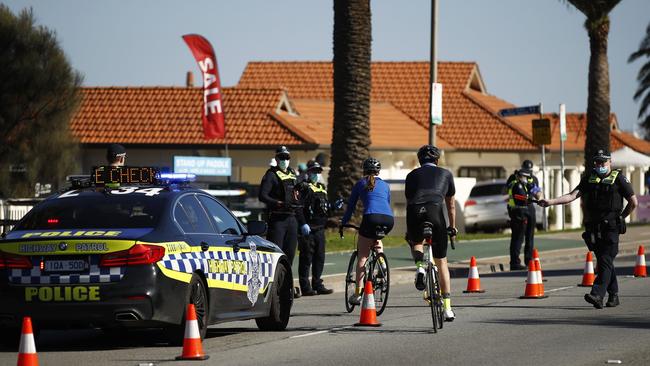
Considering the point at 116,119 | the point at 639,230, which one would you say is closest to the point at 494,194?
the point at 639,230

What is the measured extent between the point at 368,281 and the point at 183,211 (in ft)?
8.96

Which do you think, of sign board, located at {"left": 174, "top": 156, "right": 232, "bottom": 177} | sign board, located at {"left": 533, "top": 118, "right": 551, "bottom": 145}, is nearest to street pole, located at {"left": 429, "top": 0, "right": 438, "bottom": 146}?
sign board, located at {"left": 533, "top": 118, "right": 551, "bottom": 145}

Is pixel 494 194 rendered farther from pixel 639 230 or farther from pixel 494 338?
pixel 494 338

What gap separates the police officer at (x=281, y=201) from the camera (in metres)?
19.8

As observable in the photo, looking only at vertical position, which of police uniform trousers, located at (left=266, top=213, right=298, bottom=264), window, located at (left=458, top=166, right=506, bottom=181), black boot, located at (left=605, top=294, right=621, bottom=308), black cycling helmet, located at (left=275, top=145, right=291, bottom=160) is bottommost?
black boot, located at (left=605, top=294, right=621, bottom=308)

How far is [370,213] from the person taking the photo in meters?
17.0

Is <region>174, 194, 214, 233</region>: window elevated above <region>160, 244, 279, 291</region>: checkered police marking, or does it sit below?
above

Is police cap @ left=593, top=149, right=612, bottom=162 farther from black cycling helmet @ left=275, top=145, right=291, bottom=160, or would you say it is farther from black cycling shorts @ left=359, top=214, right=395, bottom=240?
black cycling helmet @ left=275, top=145, right=291, bottom=160

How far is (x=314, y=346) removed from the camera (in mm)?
13719

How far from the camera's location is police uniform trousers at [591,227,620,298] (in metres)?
17.9

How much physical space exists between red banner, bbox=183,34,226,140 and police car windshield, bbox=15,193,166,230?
76.0ft

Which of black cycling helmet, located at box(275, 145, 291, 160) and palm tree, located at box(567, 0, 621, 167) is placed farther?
palm tree, located at box(567, 0, 621, 167)

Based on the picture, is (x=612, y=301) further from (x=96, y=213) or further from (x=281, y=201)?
(x=96, y=213)

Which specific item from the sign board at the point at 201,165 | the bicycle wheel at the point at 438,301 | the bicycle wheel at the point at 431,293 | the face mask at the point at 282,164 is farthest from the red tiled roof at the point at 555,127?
the bicycle wheel at the point at 431,293
